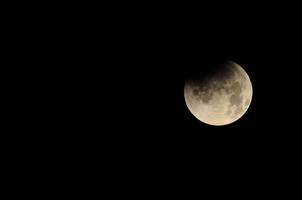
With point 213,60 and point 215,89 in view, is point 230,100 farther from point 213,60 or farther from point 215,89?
point 213,60

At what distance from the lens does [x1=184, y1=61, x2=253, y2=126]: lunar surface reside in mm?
5781

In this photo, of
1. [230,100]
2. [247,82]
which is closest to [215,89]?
[230,100]

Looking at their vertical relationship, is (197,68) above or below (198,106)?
above

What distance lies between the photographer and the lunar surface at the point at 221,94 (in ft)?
19.0

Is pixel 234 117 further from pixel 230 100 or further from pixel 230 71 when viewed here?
pixel 230 71

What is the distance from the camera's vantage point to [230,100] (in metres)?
5.78

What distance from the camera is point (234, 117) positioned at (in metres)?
6.04

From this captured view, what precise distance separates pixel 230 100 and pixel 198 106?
0.64 m

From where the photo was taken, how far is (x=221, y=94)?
18.9ft

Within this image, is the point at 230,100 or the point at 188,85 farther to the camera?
the point at 188,85

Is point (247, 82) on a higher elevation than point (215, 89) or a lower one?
higher

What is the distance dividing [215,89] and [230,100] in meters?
0.34

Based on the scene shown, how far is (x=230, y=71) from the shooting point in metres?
5.93

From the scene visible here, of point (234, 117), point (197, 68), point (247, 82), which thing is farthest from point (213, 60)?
point (234, 117)
